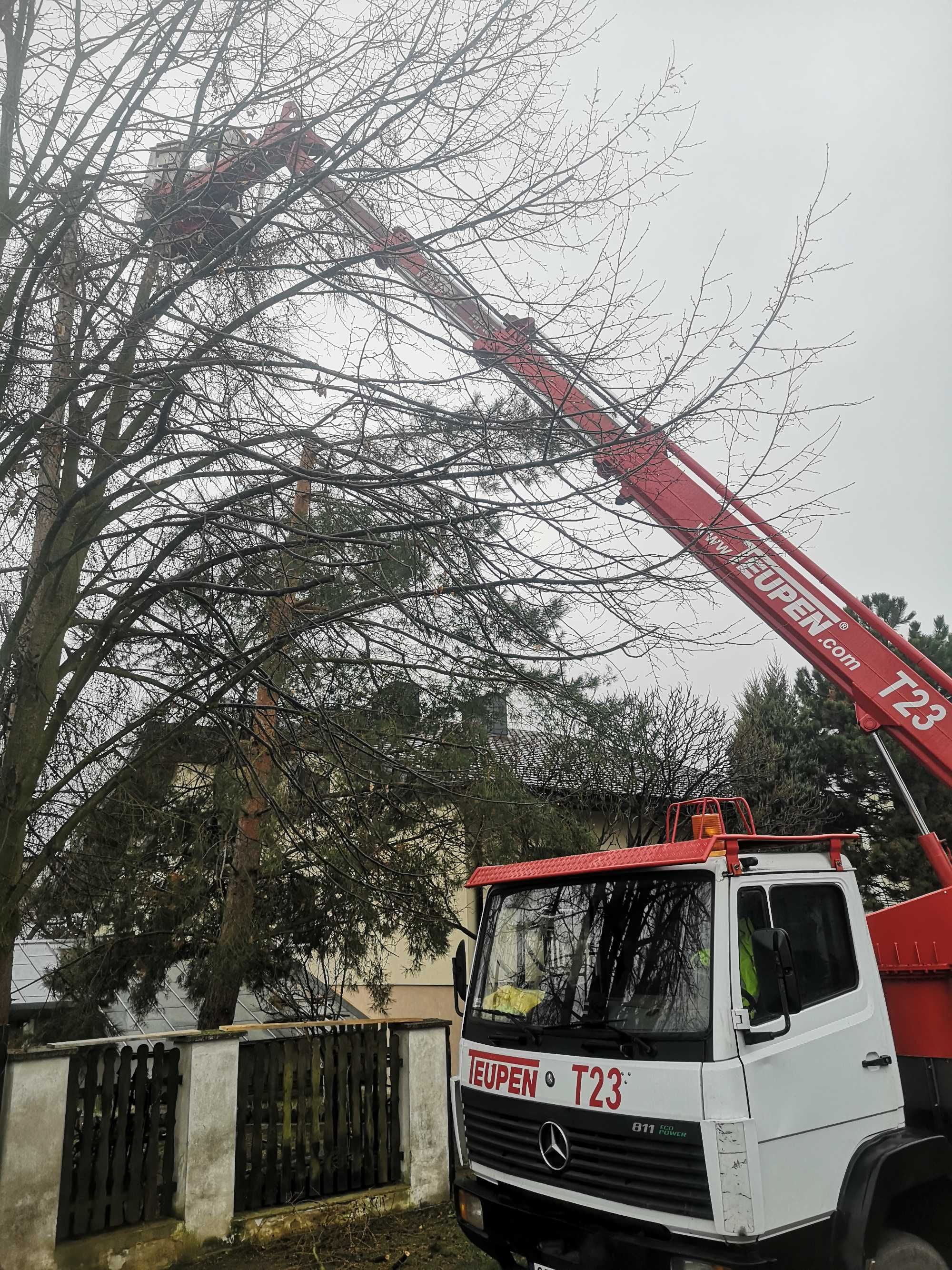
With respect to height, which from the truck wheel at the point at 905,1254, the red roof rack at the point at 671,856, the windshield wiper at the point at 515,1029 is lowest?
the truck wheel at the point at 905,1254

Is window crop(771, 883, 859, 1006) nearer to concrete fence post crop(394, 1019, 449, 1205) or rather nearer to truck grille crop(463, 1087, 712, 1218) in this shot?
truck grille crop(463, 1087, 712, 1218)

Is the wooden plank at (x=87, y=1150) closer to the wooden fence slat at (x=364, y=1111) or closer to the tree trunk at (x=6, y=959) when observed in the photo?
the tree trunk at (x=6, y=959)

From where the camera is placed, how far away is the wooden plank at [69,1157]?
17.6 ft

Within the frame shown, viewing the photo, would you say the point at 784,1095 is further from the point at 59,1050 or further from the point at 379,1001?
the point at 379,1001

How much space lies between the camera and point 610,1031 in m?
4.07

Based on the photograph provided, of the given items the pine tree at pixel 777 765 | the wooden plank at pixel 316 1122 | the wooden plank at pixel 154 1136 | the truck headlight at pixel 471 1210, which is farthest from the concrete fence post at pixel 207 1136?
the pine tree at pixel 777 765

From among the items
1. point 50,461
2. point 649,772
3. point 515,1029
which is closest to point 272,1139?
point 515,1029

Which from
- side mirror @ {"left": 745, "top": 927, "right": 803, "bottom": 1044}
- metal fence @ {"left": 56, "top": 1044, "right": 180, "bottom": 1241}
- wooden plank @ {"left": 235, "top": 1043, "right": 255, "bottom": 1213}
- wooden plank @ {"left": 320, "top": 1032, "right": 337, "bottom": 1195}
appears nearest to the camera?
side mirror @ {"left": 745, "top": 927, "right": 803, "bottom": 1044}

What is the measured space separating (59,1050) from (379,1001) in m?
6.21

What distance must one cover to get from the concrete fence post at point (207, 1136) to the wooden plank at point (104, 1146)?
0.45m

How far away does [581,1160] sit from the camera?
13.2ft

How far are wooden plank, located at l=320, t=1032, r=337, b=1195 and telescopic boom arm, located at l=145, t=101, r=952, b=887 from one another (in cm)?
431

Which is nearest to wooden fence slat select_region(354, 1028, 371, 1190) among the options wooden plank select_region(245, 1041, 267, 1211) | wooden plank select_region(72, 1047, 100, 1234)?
wooden plank select_region(245, 1041, 267, 1211)

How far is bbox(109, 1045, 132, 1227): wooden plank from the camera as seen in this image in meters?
5.61
